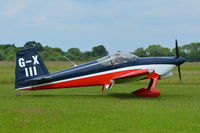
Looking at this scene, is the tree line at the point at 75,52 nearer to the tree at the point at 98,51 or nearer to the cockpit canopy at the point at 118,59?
the tree at the point at 98,51

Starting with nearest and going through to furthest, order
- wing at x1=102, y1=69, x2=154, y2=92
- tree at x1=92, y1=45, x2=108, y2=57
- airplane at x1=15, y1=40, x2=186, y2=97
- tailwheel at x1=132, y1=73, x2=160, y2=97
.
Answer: wing at x1=102, y1=69, x2=154, y2=92 → tailwheel at x1=132, y1=73, x2=160, y2=97 → airplane at x1=15, y1=40, x2=186, y2=97 → tree at x1=92, y1=45, x2=108, y2=57

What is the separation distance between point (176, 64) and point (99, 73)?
3588mm

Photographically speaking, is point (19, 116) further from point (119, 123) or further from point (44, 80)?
point (44, 80)

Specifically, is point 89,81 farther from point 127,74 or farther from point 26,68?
point 26,68

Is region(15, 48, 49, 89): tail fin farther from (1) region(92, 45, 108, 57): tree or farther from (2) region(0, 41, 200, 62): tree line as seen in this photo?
(1) region(92, 45, 108, 57): tree

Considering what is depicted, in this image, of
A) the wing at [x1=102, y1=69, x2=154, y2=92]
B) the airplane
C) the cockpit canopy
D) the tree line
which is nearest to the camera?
the wing at [x1=102, y1=69, x2=154, y2=92]

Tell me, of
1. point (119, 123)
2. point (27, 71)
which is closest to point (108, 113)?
point (119, 123)

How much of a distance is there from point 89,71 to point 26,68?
286 cm

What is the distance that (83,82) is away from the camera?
14828mm

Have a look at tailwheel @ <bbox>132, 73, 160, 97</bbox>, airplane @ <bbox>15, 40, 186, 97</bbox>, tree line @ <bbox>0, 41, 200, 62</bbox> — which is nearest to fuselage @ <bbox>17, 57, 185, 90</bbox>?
airplane @ <bbox>15, 40, 186, 97</bbox>

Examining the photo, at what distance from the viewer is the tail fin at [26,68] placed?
14766mm

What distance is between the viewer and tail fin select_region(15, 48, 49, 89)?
1477cm

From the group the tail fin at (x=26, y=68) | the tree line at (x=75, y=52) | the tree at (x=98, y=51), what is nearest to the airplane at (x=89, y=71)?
the tail fin at (x=26, y=68)

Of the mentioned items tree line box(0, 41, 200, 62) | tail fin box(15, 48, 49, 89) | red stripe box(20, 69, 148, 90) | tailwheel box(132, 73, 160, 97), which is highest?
tree line box(0, 41, 200, 62)
